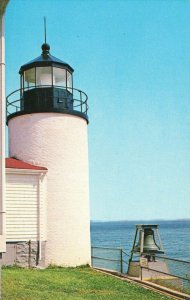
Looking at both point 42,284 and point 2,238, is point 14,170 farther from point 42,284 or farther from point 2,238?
point 2,238

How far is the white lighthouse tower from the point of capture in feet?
55.4

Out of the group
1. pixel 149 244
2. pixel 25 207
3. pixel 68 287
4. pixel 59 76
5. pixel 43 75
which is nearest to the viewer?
pixel 68 287

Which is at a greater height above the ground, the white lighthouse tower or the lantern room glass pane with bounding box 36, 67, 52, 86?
the lantern room glass pane with bounding box 36, 67, 52, 86

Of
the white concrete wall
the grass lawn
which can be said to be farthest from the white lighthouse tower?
the grass lawn

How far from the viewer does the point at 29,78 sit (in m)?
18.4

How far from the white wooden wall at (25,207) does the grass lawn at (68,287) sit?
2.45 m

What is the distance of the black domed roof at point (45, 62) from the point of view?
1808 centimetres

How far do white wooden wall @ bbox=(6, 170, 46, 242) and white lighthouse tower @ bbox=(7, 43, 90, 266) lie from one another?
17.7 inches

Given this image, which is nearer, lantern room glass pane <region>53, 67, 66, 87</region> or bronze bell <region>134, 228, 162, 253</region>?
bronze bell <region>134, 228, 162, 253</region>

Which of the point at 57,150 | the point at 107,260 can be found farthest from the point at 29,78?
the point at 107,260

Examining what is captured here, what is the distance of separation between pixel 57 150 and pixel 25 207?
2517mm

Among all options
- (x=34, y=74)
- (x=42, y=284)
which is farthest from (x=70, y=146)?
(x=42, y=284)

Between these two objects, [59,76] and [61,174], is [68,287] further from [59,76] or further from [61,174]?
[59,76]

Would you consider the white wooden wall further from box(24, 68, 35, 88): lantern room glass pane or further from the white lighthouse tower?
box(24, 68, 35, 88): lantern room glass pane
